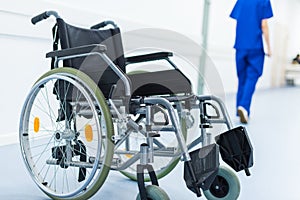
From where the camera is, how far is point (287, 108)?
4.60 meters

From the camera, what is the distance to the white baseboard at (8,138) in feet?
6.61

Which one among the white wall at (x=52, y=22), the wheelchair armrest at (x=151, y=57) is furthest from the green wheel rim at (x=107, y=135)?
the white wall at (x=52, y=22)

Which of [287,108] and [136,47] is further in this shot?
[287,108]

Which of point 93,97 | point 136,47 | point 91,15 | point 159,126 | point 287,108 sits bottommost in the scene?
point 287,108

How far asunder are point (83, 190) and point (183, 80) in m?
0.59

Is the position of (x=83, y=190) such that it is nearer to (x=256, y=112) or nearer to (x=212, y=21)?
(x=256, y=112)

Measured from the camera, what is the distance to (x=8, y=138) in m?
2.04

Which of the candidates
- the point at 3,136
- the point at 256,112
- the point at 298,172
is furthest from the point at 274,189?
the point at 256,112

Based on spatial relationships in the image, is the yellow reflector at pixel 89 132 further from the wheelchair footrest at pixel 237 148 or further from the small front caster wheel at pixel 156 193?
the wheelchair footrest at pixel 237 148

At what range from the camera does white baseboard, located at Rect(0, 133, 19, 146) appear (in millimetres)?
2016

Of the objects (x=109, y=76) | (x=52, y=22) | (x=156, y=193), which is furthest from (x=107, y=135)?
(x=52, y=22)

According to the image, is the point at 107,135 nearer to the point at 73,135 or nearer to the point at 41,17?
the point at 73,135

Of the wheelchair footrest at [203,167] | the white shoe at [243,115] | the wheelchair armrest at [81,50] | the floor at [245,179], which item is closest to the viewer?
the wheelchair footrest at [203,167]

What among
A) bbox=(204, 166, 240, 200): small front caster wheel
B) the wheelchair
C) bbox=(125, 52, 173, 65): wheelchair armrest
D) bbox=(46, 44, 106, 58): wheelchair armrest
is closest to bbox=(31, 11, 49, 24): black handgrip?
the wheelchair
